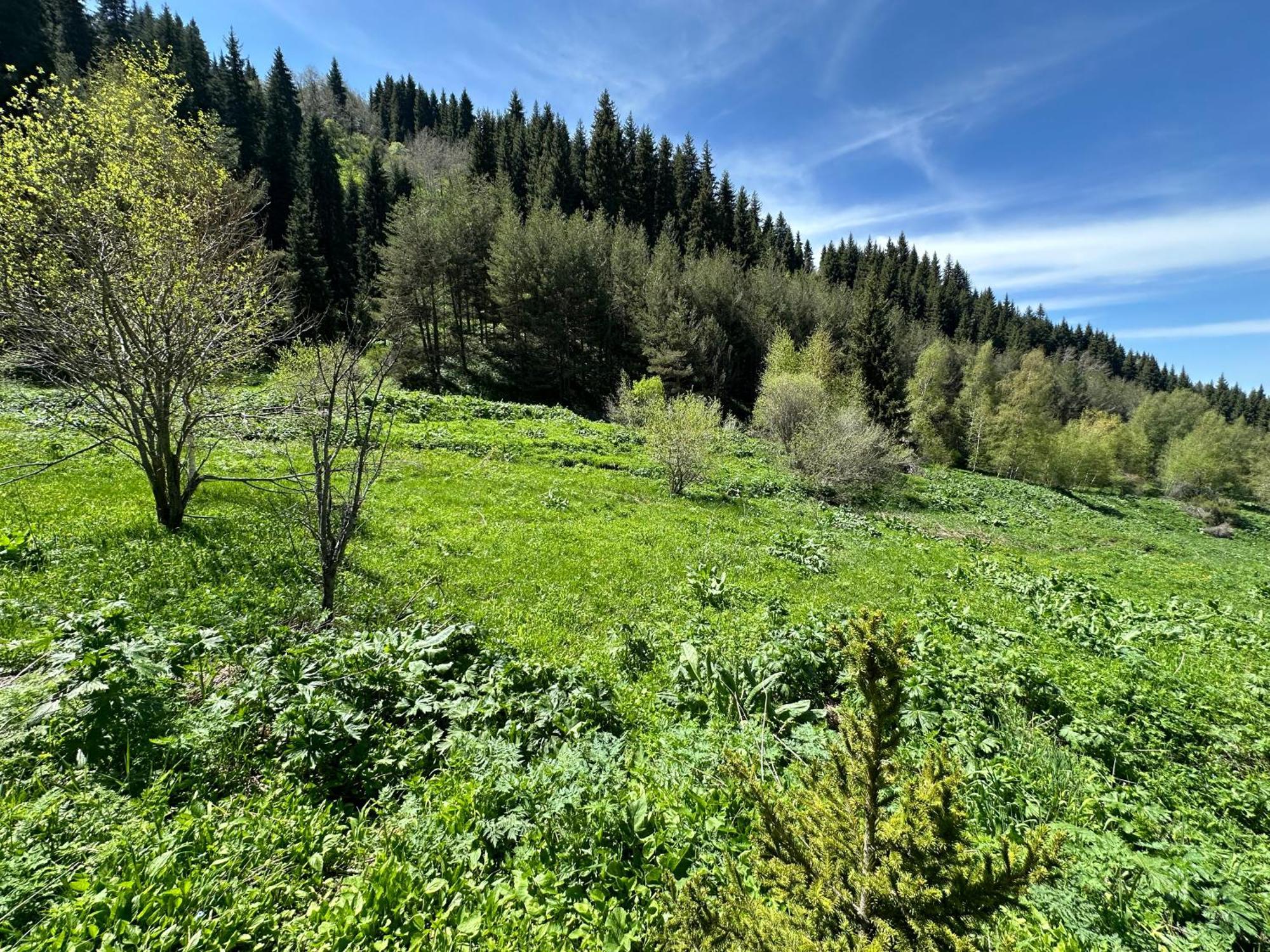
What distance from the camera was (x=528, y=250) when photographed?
39125 mm

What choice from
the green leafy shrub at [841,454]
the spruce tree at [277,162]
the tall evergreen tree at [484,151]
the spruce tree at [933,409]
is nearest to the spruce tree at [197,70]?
the spruce tree at [277,162]

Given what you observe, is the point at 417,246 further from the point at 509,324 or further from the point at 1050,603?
the point at 1050,603

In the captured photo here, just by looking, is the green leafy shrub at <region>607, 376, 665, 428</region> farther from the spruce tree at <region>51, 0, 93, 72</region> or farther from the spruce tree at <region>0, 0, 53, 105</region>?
the spruce tree at <region>51, 0, 93, 72</region>

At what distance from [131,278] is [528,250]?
34189mm

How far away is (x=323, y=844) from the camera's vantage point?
11.5 feet

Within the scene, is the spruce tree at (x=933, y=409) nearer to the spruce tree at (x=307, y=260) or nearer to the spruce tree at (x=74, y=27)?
the spruce tree at (x=307, y=260)

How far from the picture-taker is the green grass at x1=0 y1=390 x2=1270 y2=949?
3082mm

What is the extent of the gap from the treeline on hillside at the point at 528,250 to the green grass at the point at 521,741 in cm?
576

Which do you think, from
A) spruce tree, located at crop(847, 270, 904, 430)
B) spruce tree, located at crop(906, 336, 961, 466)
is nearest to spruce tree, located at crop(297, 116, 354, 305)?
spruce tree, located at crop(847, 270, 904, 430)

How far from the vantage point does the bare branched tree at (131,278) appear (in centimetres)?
764

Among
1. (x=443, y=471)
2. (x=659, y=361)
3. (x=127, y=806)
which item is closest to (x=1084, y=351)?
(x=659, y=361)

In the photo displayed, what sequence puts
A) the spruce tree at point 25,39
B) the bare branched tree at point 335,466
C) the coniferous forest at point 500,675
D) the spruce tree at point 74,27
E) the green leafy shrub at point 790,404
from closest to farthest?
the coniferous forest at point 500,675 < the bare branched tree at point 335,466 < the green leafy shrub at point 790,404 < the spruce tree at point 25,39 < the spruce tree at point 74,27

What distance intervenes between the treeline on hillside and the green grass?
5764 mm

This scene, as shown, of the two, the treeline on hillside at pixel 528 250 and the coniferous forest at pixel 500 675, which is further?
the treeline on hillside at pixel 528 250
